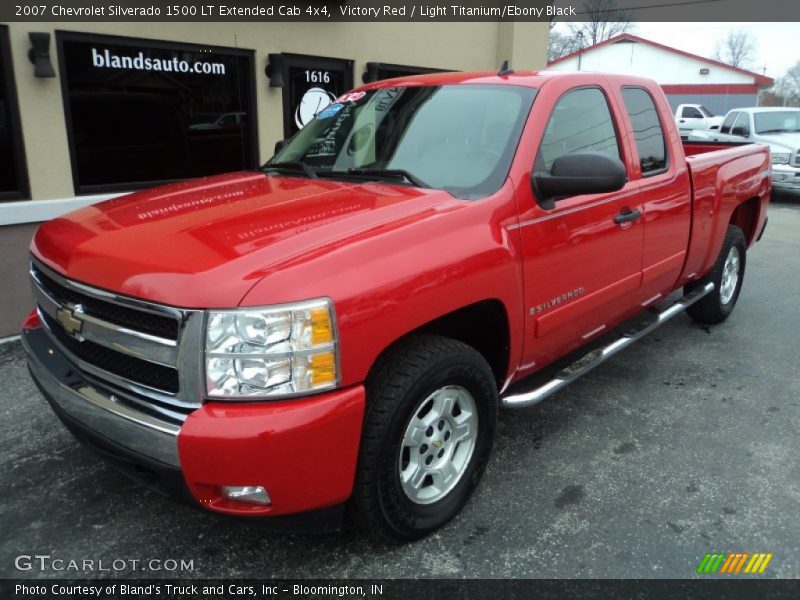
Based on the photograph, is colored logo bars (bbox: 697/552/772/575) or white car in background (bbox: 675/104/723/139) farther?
white car in background (bbox: 675/104/723/139)

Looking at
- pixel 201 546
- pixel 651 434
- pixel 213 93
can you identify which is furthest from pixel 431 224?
pixel 213 93

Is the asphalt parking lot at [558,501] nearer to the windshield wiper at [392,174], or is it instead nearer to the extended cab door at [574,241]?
the extended cab door at [574,241]

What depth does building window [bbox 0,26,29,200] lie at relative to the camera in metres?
5.18

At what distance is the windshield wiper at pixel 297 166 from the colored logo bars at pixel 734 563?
2.49 m

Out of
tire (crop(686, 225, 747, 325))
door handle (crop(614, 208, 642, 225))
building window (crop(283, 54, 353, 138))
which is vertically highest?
building window (crop(283, 54, 353, 138))

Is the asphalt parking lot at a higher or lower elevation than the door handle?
lower

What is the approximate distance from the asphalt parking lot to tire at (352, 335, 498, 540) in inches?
7.5

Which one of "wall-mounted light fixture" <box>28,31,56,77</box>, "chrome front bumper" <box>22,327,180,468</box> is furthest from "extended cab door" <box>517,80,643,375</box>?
"wall-mounted light fixture" <box>28,31,56,77</box>

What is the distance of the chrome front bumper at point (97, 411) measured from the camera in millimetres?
2162

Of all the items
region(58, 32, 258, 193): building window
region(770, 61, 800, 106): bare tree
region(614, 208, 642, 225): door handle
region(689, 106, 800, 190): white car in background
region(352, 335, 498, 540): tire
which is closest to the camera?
region(352, 335, 498, 540): tire

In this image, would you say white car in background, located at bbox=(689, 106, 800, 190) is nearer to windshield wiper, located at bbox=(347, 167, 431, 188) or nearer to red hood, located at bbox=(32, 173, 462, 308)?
windshield wiper, located at bbox=(347, 167, 431, 188)

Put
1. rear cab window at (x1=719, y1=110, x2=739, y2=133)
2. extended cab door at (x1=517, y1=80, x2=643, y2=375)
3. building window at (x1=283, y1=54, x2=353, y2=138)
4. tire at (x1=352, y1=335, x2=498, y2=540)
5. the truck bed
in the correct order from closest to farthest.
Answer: tire at (x1=352, y1=335, x2=498, y2=540)
extended cab door at (x1=517, y1=80, x2=643, y2=375)
the truck bed
building window at (x1=283, y1=54, x2=353, y2=138)
rear cab window at (x1=719, y1=110, x2=739, y2=133)

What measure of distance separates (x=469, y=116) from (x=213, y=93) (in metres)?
4.31

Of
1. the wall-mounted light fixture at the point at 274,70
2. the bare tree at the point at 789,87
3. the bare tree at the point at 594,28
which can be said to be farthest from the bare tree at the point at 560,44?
the wall-mounted light fixture at the point at 274,70
